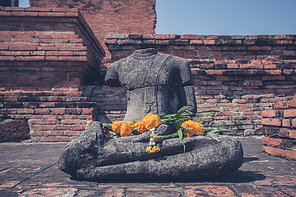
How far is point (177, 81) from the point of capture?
273cm

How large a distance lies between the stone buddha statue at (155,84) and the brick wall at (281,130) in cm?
134

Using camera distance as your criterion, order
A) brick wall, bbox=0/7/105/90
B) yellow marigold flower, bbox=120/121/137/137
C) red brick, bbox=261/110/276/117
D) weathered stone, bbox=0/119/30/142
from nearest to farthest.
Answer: yellow marigold flower, bbox=120/121/137/137 → red brick, bbox=261/110/276/117 → weathered stone, bbox=0/119/30/142 → brick wall, bbox=0/7/105/90

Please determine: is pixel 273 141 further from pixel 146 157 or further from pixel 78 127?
pixel 78 127

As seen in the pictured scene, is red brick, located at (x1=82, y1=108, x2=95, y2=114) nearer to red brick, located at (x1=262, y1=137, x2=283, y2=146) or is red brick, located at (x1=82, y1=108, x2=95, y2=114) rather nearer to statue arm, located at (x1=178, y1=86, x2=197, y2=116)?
statue arm, located at (x1=178, y1=86, x2=197, y2=116)

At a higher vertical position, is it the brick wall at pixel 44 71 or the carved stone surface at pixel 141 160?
the brick wall at pixel 44 71

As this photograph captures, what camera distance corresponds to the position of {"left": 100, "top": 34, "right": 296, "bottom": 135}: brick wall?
5.22 meters

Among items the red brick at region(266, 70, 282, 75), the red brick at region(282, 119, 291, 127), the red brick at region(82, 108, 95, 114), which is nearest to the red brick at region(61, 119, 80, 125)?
the red brick at region(82, 108, 95, 114)

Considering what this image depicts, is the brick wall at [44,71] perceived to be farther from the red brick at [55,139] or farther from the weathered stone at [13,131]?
the weathered stone at [13,131]

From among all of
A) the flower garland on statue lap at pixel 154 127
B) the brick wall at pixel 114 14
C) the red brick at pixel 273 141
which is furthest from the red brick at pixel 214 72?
the brick wall at pixel 114 14

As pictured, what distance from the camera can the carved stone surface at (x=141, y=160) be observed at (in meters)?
1.92

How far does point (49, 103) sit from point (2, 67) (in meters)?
1.45

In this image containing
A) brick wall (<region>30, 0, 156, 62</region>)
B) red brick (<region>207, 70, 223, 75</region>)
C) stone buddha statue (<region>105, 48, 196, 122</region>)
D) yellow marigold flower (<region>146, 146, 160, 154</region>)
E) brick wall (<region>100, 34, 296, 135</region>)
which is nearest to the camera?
yellow marigold flower (<region>146, 146, 160, 154</region>)

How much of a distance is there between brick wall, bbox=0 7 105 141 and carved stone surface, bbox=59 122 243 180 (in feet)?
9.29

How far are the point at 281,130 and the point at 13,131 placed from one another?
512cm
